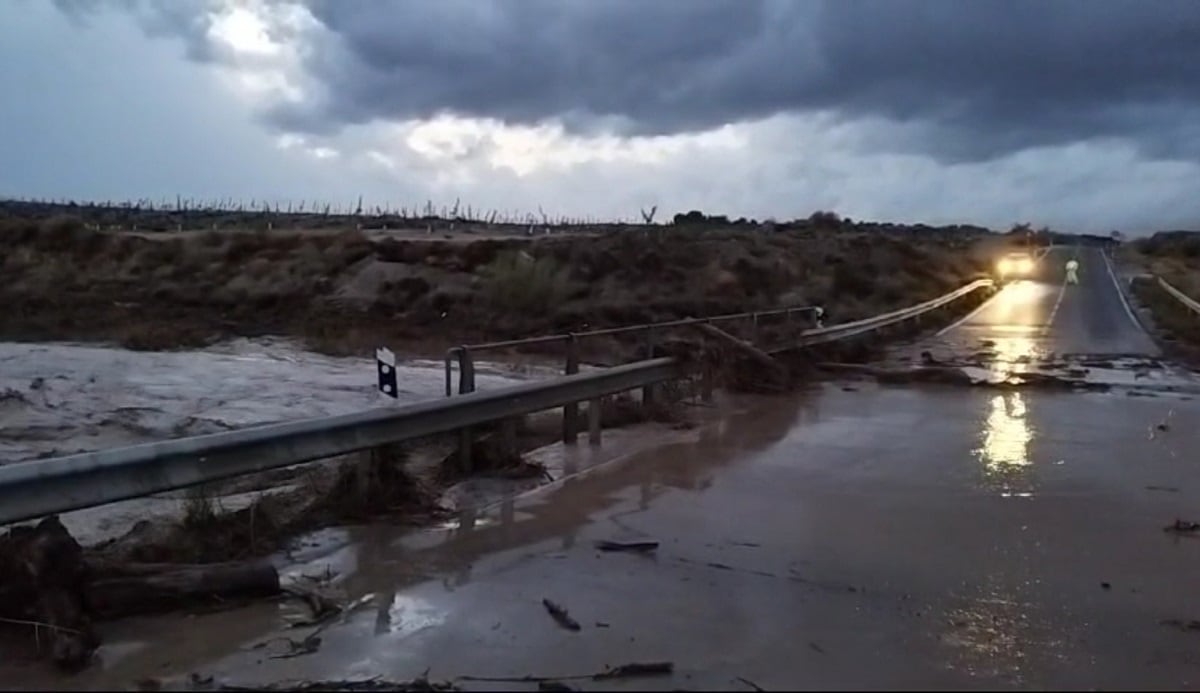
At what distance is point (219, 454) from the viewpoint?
307 inches

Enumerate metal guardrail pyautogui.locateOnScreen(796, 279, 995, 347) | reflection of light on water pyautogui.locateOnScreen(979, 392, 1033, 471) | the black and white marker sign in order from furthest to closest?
metal guardrail pyautogui.locateOnScreen(796, 279, 995, 347), reflection of light on water pyautogui.locateOnScreen(979, 392, 1033, 471), the black and white marker sign

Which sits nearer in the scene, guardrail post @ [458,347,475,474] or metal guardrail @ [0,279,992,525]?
metal guardrail @ [0,279,992,525]

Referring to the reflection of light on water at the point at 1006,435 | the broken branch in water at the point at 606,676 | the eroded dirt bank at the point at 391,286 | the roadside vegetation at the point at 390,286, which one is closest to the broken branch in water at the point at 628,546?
the broken branch in water at the point at 606,676

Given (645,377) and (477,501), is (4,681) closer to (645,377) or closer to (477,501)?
(477,501)

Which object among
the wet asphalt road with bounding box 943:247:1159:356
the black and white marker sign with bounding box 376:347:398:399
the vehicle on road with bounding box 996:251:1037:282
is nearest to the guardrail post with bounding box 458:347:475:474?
the black and white marker sign with bounding box 376:347:398:399

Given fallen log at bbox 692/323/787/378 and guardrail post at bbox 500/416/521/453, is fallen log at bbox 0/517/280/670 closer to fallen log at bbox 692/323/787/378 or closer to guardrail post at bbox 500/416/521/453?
guardrail post at bbox 500/416/521/453

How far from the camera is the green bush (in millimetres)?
36844

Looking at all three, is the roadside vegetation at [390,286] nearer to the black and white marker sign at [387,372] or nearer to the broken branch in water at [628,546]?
the black and white marker sign at [387,372]

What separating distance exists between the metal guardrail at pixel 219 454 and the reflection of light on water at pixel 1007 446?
4149mm

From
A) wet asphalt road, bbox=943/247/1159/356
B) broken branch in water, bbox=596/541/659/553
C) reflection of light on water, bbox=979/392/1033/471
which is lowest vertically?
wet asphalt road, bbox=943/247/1159/356

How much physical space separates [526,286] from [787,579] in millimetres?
30363

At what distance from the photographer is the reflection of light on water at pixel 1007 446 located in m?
10.8

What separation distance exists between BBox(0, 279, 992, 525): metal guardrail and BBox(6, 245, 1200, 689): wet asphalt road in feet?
2.30

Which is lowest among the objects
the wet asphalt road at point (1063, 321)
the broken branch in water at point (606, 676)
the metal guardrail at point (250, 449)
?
the wet asphalt road at point (1063, 321)
